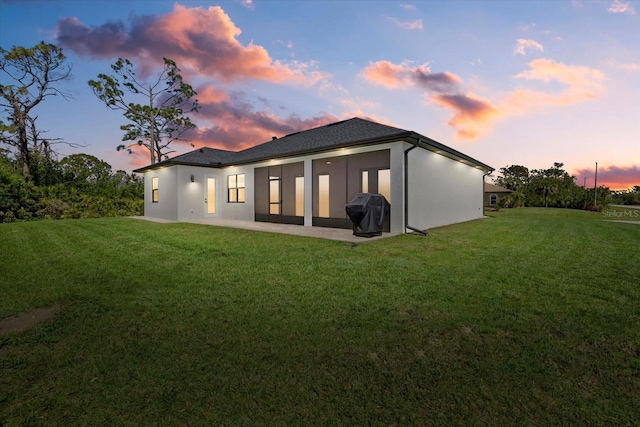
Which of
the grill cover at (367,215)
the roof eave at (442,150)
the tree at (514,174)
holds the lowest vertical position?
the grill cover at (367,215)

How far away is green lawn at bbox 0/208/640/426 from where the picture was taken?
1.64 metres

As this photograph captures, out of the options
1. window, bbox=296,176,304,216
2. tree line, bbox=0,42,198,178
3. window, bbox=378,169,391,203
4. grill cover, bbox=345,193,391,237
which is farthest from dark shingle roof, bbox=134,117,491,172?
tree line, bbox=0,42,198,178

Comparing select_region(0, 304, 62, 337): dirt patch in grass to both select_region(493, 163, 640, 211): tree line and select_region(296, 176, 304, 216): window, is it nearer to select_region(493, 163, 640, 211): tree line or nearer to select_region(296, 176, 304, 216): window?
select_region(296, 176, 304, 216): window

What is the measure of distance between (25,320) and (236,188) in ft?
41.6

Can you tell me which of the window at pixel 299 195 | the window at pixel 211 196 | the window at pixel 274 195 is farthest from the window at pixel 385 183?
the window at pixel 211 196

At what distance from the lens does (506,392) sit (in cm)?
178

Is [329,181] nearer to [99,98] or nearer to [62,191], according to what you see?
[62,191]

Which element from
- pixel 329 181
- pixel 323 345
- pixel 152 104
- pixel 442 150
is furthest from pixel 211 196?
pixel 323 345

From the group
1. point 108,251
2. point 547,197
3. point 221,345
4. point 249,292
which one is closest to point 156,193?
point 108,251

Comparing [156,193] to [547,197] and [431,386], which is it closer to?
[431,386]

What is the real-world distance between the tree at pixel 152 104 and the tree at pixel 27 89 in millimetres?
2249

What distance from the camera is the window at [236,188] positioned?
14.9 m

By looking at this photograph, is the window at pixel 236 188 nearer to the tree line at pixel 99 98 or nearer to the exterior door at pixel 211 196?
the exterior door at pixel 211 196

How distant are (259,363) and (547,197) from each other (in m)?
47.0
